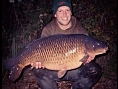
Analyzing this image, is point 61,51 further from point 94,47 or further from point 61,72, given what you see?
point 94,47

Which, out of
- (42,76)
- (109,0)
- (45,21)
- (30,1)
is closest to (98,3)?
(109,0)

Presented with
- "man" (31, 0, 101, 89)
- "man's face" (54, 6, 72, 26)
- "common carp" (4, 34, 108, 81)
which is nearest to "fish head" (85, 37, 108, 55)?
"common carp" (4, 34, 108, 81)

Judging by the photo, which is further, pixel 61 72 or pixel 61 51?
pixel 61 72

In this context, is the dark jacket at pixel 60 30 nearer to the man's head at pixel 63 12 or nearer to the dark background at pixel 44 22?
the man's head at pixel 63 12

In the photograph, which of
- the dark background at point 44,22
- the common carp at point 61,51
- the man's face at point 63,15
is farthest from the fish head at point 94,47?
the dark background at point 44,22

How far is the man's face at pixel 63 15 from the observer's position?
267cm

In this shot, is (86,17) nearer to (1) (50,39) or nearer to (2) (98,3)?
(2) (98,3)

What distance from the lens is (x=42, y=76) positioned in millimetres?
2586

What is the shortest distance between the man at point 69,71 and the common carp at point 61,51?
0.14 m

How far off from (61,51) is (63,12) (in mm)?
746

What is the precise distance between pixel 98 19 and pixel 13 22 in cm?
195

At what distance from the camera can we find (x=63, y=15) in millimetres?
2668

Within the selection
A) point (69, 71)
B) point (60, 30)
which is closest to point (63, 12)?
point (60, 30)

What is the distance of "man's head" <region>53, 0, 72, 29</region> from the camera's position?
268 cm
